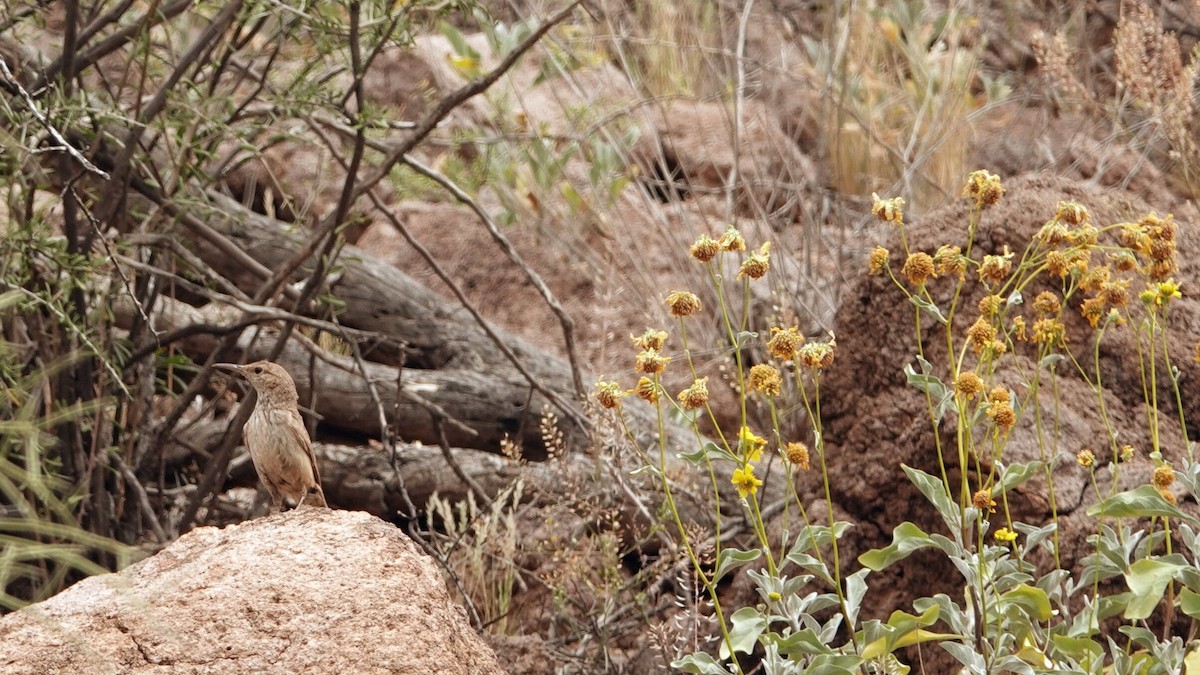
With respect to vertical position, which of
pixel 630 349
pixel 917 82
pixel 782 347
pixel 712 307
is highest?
pixel 782 347

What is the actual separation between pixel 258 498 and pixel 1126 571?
3299mm

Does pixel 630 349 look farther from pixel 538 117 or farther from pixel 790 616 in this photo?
pixel 790 616

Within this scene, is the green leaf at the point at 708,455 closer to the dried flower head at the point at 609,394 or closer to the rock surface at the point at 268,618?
the dried flower head at the point at 609,394

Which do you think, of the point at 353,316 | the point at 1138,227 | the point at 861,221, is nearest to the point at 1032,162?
the point at 861,221

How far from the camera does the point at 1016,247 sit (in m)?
3.95

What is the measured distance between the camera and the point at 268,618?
272 centimetres

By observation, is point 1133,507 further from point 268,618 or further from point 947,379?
point 268,618

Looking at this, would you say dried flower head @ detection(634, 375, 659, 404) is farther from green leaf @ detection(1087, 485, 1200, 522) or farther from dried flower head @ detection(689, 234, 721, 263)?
green leaf @ detection(1087, 485, 1200, 522)

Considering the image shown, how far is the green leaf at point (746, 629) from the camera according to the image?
2623 mm

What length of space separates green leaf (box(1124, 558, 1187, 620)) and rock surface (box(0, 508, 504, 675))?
1292mm

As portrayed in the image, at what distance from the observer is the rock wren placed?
3.98 m

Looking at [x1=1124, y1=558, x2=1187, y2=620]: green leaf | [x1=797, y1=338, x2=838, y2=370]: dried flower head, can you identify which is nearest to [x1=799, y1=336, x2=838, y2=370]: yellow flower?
[x1=797, y1=338, x2=838, y2=370]: dried flower head

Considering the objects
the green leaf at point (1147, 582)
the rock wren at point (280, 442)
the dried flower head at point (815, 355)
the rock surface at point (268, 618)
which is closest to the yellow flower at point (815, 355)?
the dried flower head at point (815, 355)

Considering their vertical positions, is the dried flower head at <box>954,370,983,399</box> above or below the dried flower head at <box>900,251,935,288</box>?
below
